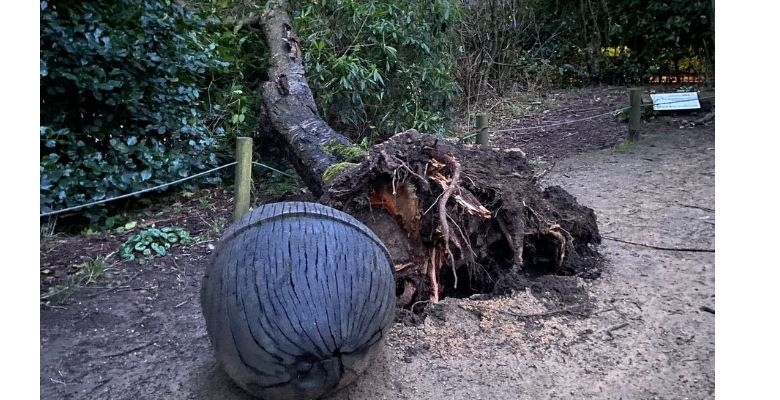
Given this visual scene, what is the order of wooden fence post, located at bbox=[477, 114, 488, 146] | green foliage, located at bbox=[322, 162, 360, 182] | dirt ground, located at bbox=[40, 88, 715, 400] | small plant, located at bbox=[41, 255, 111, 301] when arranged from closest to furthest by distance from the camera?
1. dirt ground, located at bbox=[40, 88, 715, 400]
2. small plant, located at bbox=[41, 255, 111, 301]
3. green foliage, located at bbox=[322, 162, 360, 182]
4. wooden fence post, located at bbox=[477, 114, 488, 146]

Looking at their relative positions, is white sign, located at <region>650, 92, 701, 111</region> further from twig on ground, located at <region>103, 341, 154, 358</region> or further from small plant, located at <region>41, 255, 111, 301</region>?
twig on ground, located at <region>103, 341, 154, 358</region>

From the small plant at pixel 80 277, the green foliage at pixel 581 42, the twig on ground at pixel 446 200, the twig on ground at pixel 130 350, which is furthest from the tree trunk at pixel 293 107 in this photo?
the green foliage at pixel 581 42

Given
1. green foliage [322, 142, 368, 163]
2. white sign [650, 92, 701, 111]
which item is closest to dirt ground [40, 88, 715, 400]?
green foliage [322, 142, 368, 163]

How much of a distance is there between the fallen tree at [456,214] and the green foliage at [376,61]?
6.98ft

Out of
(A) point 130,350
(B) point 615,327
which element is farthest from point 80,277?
(B) point 615,327

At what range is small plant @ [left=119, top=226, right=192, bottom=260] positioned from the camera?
3.98 m

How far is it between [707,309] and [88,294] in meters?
3.28

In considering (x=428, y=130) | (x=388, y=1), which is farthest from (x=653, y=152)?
(x=388, y=1)

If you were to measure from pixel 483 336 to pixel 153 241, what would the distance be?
2.41 m

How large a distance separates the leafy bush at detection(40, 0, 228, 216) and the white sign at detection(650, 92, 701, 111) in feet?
17.4

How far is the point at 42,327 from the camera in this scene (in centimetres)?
302

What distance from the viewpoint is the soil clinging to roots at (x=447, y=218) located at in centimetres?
320

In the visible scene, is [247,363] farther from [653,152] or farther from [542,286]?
[653,152]

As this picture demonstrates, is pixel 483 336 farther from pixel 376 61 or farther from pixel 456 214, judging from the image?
pixel 376 61
